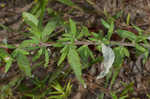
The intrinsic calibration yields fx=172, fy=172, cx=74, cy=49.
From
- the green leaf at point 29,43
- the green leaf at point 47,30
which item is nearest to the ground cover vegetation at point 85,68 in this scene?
the green leaf at point 47,30

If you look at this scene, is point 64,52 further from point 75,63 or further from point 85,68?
point 85,68

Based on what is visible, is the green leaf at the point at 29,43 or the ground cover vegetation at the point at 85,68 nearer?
the green leaf at the point at 29,43

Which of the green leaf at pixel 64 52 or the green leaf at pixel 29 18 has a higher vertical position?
the green leaf at pixel 29 18

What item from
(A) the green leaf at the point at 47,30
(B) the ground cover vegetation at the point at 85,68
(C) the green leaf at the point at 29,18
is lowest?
(B) the ground cover vegetation at the point at 85,68

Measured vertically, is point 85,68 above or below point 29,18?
below

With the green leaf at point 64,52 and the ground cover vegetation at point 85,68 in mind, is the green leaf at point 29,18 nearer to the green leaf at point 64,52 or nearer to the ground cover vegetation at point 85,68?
the green leaf at point 64,52

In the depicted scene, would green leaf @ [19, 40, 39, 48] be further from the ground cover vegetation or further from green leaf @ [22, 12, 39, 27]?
the ground cover vegetation

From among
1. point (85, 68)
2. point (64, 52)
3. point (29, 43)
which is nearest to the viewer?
point (29, 43)

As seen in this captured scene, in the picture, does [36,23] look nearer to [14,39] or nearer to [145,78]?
[14,39]

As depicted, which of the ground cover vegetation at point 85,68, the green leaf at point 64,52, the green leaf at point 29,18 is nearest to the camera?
the green leaf at point 29,18

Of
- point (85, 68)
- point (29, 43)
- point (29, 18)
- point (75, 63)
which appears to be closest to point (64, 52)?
point (75, 63)

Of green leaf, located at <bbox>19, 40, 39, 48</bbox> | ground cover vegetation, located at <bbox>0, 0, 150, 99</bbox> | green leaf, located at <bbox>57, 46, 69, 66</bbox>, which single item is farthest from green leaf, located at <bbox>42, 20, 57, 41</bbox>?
ground cover vegetation, located at <bbox>0, 0, 150, 99</bbox>

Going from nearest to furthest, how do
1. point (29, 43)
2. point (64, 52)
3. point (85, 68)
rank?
1. point (29, 43)
2. point (64, 52)
3. point (85, 68)
